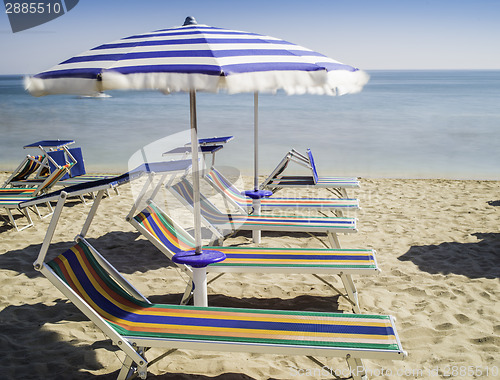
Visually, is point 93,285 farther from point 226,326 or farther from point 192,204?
point 192,204

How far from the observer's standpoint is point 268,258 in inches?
161

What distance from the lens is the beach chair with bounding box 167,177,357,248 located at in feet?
15.9

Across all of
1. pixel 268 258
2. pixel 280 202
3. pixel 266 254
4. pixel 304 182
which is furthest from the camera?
pixel 304 182

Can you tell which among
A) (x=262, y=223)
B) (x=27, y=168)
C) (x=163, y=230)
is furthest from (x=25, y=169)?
(x=262, y=223)

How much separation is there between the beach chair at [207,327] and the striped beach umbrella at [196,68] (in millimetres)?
697

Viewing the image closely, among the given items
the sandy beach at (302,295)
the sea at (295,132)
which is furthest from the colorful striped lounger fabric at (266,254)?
the sea at (295,132)

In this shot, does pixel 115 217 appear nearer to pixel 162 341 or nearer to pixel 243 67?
pixel 162 341

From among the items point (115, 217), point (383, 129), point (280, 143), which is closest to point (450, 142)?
point (383, 129)

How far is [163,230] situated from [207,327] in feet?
5.28

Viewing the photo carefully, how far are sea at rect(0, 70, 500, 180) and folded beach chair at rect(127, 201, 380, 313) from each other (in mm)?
2474

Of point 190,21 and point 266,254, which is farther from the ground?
point 190,21

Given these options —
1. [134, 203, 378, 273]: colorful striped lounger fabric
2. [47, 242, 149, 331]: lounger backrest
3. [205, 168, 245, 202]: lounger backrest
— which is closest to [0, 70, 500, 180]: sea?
[205, 168, 245, 202]: lounger backrest

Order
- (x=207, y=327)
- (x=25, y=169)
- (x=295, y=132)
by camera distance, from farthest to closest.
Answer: (x=295, y=132) < (x=25, y=169) < (x=207, y=327)

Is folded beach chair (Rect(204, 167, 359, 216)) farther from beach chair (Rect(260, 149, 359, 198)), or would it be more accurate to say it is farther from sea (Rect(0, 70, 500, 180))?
sea (Rect(0, 70, 500, 180))
